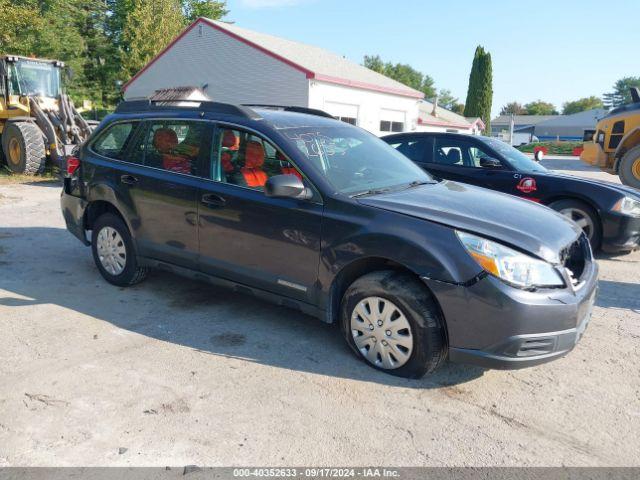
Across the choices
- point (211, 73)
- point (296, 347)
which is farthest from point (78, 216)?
point (211, 73)

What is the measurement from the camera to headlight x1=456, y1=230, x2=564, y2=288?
3.10 metres

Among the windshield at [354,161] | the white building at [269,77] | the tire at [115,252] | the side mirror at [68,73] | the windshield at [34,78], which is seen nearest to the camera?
the windshield at [354,161]

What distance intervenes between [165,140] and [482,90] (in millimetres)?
54395

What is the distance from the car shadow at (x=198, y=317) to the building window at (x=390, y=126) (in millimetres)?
20865

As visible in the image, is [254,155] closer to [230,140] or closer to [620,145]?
[230,140]

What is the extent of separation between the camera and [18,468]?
2576 mm

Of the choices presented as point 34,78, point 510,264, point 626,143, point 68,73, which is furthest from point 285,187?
point 34,78

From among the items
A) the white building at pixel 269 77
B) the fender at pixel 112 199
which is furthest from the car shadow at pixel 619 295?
the white building at pixel 269 77

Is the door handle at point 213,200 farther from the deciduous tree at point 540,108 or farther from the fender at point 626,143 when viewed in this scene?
the deciduous tree at point 540,108

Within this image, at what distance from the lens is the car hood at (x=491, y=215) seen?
10.7 feet

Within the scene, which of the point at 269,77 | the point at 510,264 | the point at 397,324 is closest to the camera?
the point at 510,264

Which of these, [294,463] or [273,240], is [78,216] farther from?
[294,463]

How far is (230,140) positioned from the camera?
4301 mm

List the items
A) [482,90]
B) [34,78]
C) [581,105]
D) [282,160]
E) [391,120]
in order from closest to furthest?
[282,160]
[34,78]
[391,120]
[482,90]
[581,105]
